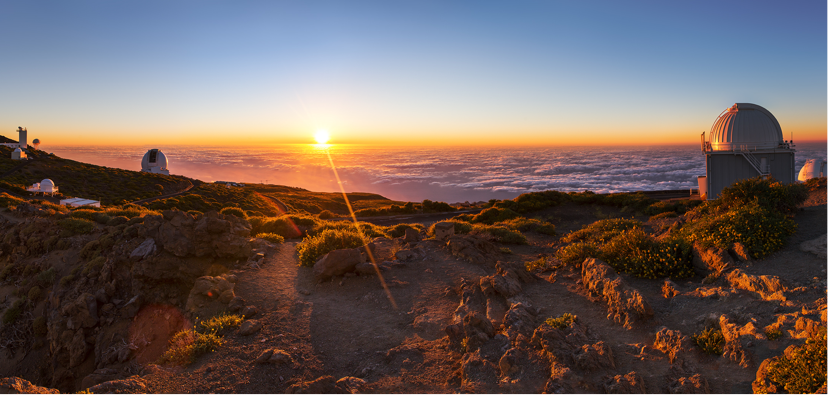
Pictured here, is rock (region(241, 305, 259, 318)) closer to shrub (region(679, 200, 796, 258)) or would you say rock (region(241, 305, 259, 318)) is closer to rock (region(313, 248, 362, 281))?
rock (region(313, 248, 362, 281))

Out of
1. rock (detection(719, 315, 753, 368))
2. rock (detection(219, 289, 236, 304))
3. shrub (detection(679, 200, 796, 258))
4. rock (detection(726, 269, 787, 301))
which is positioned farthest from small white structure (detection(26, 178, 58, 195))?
rock (detection(726, 269, 787, 301))

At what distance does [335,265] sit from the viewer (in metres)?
9.09

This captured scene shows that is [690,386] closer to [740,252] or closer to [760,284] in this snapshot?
[760,284]

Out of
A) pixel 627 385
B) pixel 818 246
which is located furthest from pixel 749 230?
pixel 627 385

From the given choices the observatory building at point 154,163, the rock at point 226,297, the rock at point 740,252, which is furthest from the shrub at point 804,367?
the observatory building at point 154,163

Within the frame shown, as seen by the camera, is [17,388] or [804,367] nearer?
[804,367]

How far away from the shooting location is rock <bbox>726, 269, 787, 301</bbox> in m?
5.60

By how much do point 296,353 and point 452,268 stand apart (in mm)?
4793

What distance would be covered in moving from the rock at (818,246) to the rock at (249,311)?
34.0 feet

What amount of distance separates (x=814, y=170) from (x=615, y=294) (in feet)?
122

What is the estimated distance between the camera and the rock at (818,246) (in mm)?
6492

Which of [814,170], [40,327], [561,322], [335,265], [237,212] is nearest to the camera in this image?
[561,322]

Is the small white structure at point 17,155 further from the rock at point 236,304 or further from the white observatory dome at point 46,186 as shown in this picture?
the rock at point 236,304

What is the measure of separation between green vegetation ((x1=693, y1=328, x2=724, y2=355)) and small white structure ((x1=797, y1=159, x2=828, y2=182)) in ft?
117
